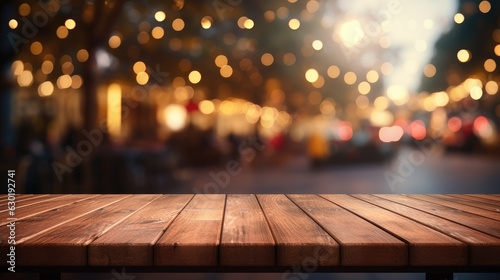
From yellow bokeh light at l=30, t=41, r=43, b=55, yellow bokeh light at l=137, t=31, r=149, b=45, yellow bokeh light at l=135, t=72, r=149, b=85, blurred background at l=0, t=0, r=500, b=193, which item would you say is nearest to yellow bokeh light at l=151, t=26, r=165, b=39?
blurred background at l=0, t=0, r=500, b=193

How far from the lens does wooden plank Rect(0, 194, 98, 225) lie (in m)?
2.31

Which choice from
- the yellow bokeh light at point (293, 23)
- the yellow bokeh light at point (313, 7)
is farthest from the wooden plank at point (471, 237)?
the yellow bokeh light at point (293, 23)

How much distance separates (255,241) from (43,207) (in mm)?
1339

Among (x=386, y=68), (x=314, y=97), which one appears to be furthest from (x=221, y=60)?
(x=314, y=97)

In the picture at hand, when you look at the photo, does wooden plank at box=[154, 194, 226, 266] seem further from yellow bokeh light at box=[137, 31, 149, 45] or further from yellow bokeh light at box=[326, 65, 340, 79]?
yellow bokeh light at box=[326, 65, 340, 79]

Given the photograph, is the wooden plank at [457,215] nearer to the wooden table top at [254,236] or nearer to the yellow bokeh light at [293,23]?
the wooden table top at [254,236]

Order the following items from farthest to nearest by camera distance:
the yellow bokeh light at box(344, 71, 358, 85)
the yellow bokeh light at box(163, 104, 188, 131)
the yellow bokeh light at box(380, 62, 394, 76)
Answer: the yellow bokeh light at box(163, 104, 188, 131) < the yellow bokeh light at box(344, 71, 358, 85) < the yellow bokeh light at box(380, 62, 394, 76)

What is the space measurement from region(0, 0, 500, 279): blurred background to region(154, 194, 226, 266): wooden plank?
4.58 metres

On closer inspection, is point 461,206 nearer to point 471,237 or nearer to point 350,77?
point 471,237

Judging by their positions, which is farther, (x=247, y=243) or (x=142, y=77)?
(x=142, y=77)

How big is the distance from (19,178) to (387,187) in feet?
28.5

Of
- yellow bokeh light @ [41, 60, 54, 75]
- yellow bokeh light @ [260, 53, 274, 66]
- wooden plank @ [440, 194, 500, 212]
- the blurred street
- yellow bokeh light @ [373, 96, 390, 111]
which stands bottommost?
the blurred street

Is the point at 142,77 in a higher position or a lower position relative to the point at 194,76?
higher

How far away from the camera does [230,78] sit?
20438mm
